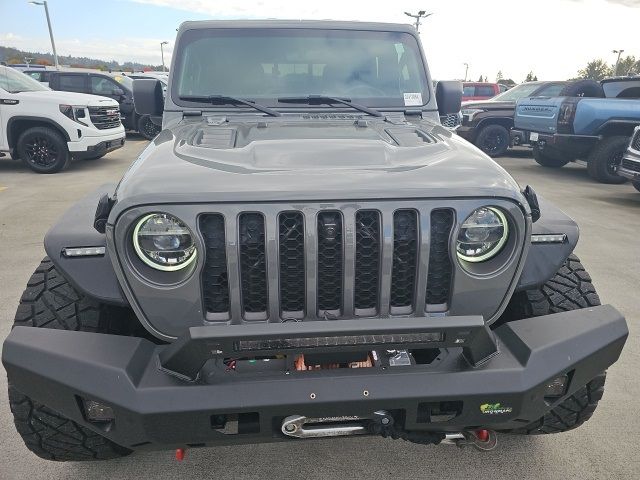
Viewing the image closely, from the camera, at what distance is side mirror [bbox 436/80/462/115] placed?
128 inches

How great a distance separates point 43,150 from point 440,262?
927 centimetres

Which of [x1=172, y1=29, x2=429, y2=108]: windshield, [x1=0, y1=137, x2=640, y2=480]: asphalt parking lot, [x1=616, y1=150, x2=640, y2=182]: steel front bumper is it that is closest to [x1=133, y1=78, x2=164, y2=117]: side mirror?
[x1=172, y1=29, x2=429, y2=108]: windshield

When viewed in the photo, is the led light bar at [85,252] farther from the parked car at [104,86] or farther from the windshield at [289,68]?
the parked car at [104,86]

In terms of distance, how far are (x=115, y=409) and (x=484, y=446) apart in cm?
170

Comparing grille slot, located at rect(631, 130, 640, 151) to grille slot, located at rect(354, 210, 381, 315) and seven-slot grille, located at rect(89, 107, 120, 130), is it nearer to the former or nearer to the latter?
grille slot, located at rect(354, 210, 381, 315)

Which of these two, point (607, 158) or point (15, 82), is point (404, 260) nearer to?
point (607, 158)

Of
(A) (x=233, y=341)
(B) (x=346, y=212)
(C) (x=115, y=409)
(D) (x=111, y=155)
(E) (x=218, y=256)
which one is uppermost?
(B) (x=346, y=212)

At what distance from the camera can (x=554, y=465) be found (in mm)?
2350

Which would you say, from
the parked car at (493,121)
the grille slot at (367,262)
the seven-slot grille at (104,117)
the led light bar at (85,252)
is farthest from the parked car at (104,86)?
the grille slot at (367,262)

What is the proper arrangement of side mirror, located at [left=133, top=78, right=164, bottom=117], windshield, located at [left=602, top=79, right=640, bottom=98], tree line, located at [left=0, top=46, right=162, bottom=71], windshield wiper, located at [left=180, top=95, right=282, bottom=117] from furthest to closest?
tree line, located at [left=0, top=46, right=162, bottom=71]
windshield, located at [left=602, top=79, right=640, bottom=98]
side mirror, located at [left=133, top=78, right=164, bottom=117]
windshield wiper, located at [left=180, top=95, right=282, bottom=117]

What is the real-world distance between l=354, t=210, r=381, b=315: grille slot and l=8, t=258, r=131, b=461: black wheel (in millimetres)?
992

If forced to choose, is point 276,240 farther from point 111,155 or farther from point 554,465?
point 111,155

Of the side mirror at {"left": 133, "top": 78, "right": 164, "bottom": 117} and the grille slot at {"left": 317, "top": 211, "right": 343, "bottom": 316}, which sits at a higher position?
the side mirror at {"left": 133, "top": 78, "right": 164, "bottom": 117}

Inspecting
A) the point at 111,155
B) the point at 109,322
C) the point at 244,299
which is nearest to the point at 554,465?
the point at 244,299
